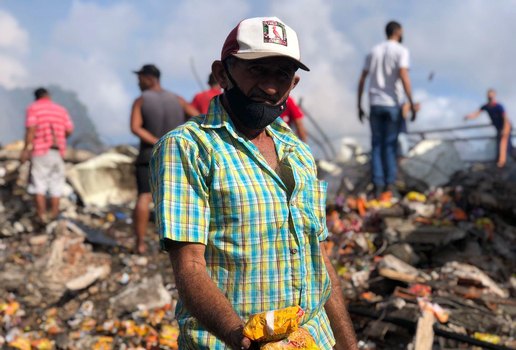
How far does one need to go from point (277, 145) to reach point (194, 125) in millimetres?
287

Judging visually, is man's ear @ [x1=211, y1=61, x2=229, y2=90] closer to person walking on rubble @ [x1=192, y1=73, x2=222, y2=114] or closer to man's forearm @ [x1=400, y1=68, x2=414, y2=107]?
person walking on rubble @ [x1=192, y1=73, x2=222, y2=114]

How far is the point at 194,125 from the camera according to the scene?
1673 millimetres

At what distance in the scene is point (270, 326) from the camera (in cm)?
136

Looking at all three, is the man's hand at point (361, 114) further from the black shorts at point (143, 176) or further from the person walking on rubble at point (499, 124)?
the person walking on rubble at point (499, 124)

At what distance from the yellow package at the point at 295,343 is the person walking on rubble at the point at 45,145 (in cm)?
718

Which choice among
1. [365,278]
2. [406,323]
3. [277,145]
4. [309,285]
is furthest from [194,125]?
[365,278]

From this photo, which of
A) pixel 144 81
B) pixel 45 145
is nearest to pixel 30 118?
pixel 45 145

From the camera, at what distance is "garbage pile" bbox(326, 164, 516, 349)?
4.70m

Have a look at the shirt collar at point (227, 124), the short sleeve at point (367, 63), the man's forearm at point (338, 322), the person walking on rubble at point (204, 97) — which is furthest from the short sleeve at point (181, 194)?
the short sleeve at point (367, 63)

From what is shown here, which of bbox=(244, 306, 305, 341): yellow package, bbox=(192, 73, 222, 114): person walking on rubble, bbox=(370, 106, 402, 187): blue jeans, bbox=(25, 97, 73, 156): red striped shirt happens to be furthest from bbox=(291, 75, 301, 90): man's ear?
bbox=(25, 97, 73, 156): red striped shirt

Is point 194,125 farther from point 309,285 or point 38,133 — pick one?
point 38,133

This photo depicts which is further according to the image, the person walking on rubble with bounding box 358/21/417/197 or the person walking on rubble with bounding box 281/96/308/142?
the person walking on rubble with bounding box 358/21/417/197

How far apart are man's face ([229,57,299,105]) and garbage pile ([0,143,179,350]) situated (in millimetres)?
3617

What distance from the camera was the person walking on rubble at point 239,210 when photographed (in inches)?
61.2
